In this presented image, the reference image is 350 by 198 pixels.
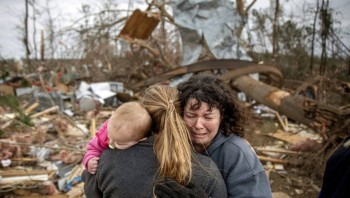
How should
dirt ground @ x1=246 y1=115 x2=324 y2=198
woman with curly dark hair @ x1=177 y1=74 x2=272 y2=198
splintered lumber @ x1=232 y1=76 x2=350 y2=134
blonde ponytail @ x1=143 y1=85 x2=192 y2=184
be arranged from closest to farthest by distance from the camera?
1. blonde ponytail @ x1=143 y1=85 x2=192 y2=184
2. woman with curly dark hair @ x1=177 y1=74 x2=272 y2=198
3. splintered lumber @ x1=232 y1=76 x2=350 y2=134
4. dirt ground @ x1=246 y1=115 x2=324 y2=198

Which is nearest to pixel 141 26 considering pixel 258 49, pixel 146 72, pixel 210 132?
pixel 146 72

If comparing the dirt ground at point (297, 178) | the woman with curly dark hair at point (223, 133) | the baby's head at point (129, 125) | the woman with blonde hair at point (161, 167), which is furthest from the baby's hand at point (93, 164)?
the dirt ground at point (297, 178)

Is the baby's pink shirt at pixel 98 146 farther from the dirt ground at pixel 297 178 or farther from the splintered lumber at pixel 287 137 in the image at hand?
the splintered lumber at pixel 287 137

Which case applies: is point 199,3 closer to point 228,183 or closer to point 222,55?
point 222,55

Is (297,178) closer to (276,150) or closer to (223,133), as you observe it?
(276,150)

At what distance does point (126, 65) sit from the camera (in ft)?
42.5

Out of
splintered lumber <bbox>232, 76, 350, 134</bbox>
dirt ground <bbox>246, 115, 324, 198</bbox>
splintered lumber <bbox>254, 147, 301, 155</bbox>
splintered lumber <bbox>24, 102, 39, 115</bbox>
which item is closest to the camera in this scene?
splintered lumber <bbox>232, 76, 350, 134</bbox>

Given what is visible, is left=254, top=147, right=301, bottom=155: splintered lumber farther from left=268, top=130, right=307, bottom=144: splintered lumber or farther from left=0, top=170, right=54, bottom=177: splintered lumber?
left=0, top=170, right=54, bottom=177: splintered lumber

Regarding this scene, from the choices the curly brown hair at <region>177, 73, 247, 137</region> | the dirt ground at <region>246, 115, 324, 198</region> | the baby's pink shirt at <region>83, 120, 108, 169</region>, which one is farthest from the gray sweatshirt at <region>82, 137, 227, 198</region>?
the dirt ground at <region>246, 115, 324, 198</region>

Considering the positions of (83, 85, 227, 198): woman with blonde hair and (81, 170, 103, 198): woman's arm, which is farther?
(81, 170, 103, 198): woman's arm

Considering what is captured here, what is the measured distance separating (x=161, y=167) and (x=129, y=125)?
268mm

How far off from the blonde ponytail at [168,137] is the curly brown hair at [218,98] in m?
0.17

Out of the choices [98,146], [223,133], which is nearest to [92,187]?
[98,146]

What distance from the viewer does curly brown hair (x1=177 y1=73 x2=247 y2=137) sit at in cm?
183
